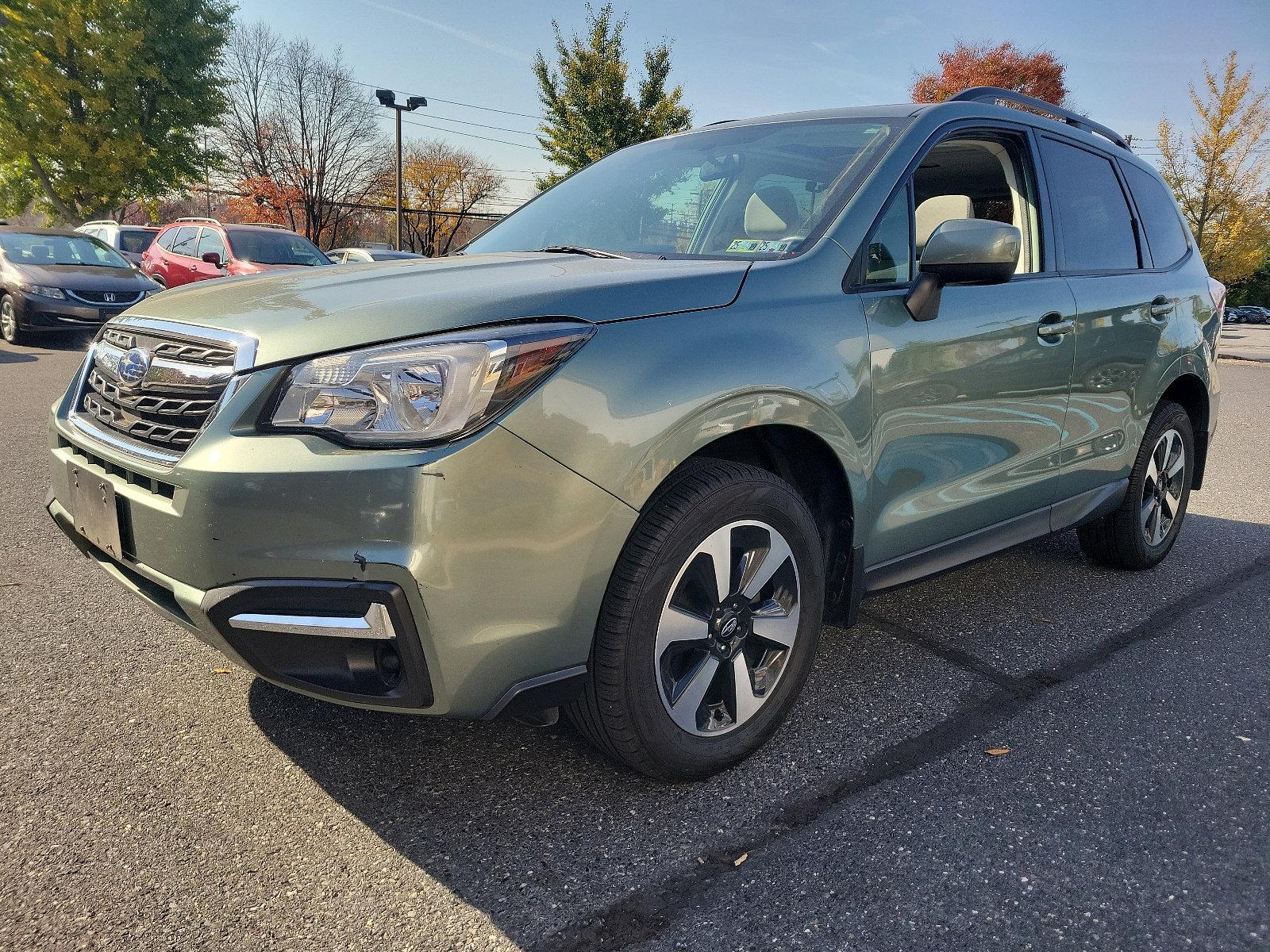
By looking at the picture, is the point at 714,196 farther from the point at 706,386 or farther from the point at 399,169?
the point at 399,169

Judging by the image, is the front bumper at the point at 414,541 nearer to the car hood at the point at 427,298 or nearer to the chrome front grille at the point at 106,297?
the car hood at the point at 427,298

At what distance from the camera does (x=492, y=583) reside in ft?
6.01

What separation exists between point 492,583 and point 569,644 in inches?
9.5

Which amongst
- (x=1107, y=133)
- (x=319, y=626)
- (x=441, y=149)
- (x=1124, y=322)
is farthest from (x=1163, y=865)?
(x=441, y=149)

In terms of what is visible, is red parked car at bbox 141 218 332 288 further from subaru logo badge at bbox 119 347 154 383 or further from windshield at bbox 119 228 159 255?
subaru logo badge at bbox 119 347 154 383

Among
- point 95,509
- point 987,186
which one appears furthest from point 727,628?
point 987,186

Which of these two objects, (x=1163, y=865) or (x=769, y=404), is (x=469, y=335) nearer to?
(x=769, y=404)

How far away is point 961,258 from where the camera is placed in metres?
2.56

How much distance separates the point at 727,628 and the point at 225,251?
13.0 meters

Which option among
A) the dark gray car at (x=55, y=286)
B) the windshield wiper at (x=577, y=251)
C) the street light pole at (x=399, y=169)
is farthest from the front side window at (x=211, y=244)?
the street light pole at (x=399, y=169)

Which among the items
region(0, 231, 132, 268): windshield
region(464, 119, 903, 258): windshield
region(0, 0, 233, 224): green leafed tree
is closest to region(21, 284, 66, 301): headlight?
region(0, 231, 132, 268): windshield

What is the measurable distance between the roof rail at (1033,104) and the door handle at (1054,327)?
0.77m

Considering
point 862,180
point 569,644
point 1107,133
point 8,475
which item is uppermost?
point 1107,133

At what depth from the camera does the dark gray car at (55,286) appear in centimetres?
1155
